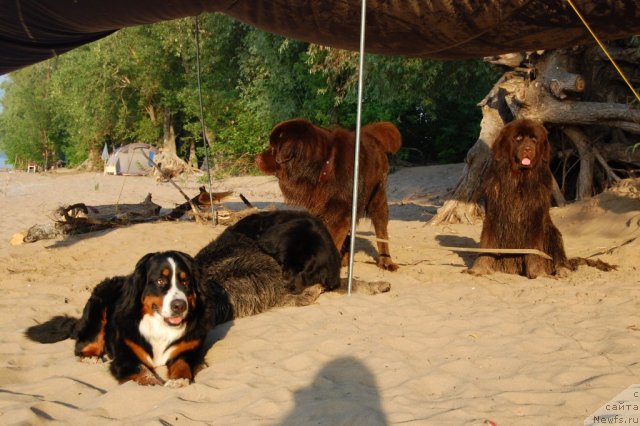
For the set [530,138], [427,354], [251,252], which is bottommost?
[427,354]

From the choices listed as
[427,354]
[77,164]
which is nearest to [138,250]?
[427,354]

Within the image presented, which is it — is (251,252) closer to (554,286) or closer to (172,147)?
(554,286)

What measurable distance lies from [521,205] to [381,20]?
2776 millimetres

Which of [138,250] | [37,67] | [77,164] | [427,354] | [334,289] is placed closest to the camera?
[427,354]

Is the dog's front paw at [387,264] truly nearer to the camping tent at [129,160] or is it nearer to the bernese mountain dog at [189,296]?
the bernese mountain dog at [189,296]

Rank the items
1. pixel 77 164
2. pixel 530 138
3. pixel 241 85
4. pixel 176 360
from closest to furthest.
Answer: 1. pixel 176 360
2. pixel 530 138
3. pixel 241 85
4. pixel 77 164

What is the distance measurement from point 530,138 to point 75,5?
5212 millimetres

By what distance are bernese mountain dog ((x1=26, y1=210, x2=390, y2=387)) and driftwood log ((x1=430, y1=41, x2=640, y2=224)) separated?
672cm

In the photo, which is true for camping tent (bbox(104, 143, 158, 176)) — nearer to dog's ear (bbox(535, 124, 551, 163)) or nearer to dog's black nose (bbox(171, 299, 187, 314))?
dog's ear (bbox(535, 124, 551, 163))

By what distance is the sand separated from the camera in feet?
10.9

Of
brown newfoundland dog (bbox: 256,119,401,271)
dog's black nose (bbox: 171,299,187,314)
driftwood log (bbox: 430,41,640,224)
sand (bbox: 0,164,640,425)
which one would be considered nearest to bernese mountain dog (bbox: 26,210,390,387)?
dog's black nose (bbox: 171,299,187,314)

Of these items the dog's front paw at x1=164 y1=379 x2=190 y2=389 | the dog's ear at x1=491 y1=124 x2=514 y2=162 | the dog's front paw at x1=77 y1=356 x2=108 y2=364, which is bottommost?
the dog's front paw at x1=77 y1=356 x2=108 y2=364

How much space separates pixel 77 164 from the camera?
5003cm

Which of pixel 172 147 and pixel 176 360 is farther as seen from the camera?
pixel 172 147
